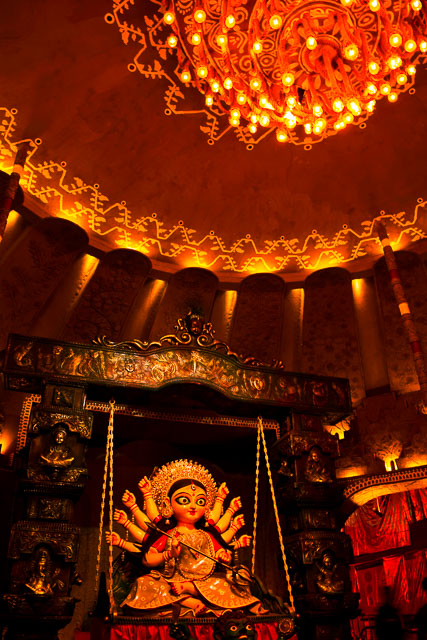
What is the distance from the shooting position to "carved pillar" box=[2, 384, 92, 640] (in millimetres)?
5168

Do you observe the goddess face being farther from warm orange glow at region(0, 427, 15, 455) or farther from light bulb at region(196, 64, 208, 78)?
light bulb at region(196, 64, 208, 78)

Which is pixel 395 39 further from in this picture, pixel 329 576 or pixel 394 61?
pixel 329 576

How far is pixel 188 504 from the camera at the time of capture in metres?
6.92

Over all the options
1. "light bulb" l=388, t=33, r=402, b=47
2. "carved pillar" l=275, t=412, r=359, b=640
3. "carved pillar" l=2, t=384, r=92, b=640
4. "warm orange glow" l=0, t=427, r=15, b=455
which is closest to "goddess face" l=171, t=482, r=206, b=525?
→ "carved pillar" l=275, t=412, r=359, b=640

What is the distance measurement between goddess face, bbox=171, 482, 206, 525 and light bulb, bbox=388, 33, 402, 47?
573 cm

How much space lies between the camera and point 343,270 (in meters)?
10.3

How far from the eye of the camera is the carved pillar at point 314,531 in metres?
6.06

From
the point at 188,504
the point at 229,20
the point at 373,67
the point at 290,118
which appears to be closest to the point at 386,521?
the point at 188,504

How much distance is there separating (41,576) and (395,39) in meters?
6.72

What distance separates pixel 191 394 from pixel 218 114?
4.60m

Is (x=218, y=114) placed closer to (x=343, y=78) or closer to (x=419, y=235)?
(x=343, y=78)

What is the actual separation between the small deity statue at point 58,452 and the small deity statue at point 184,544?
3.14 ft

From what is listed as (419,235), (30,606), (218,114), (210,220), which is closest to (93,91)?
(218,114)

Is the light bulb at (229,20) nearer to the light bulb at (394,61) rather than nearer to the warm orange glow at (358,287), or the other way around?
the light bulb at (394,61)
